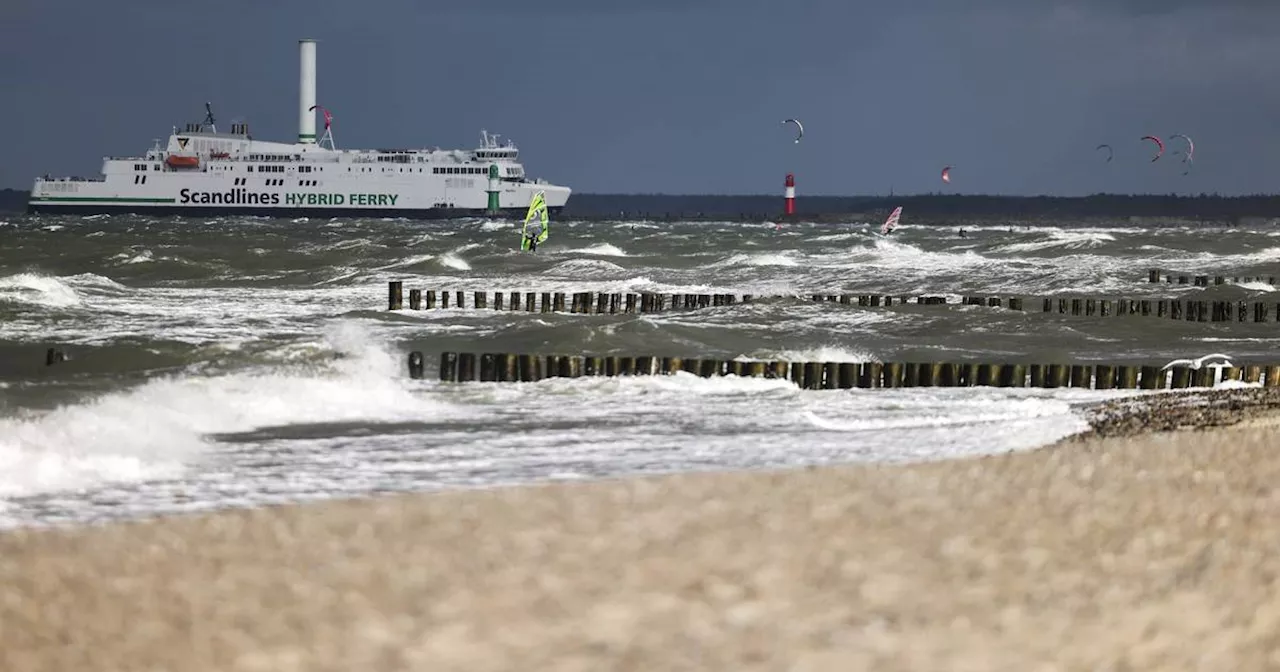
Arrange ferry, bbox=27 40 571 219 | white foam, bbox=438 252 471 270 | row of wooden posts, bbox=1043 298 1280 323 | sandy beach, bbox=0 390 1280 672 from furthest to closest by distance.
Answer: ferry, bbox=27 40 571 219 → white foam, bbox=438 252 471 270 → row of wooden posts, bbox=1043 298 1280 323 → sandy beach, bbox=0 390 1280 672

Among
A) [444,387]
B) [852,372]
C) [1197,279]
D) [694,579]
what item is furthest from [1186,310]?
[694,579]

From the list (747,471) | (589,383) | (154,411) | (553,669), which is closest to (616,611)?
(553,669)

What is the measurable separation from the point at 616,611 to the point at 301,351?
11569 millimetres

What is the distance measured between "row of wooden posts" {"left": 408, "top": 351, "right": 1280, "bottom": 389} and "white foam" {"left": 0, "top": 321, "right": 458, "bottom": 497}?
38.4 inches

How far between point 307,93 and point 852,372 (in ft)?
387

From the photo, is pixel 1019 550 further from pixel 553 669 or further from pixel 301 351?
pixel 301 351

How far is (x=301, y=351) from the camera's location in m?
16.1

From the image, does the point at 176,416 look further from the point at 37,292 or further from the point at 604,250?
the point at 604,250

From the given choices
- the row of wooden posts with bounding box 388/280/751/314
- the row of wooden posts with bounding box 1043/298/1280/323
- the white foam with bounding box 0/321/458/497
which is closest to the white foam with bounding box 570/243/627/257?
the row of wooden posts with bounding box 388/280/751/314

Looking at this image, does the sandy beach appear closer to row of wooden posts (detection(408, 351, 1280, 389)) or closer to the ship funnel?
row of wooden posts (detection(408, 351, 1280, 389))

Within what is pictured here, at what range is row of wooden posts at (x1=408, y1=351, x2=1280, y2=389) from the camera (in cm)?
1377

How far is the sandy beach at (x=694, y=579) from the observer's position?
15.3ft

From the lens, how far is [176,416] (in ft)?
36.9

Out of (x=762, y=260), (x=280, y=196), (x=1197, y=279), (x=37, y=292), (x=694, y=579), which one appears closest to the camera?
(x=694, y=579)
